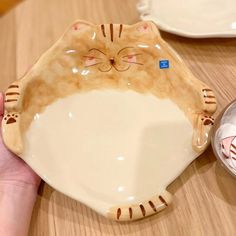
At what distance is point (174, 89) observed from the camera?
766 millimetres

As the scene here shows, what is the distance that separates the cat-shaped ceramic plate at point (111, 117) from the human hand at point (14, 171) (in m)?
0.03

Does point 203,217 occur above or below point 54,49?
below

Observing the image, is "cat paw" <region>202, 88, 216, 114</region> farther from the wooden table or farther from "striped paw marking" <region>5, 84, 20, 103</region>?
"striped paw marking" <region>5, 84, 20, 103</region>

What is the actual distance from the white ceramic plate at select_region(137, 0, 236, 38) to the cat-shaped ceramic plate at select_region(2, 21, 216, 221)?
12 centimetres

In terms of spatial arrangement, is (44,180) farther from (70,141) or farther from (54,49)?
(54,49)

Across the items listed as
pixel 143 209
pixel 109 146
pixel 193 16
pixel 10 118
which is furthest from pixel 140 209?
pixel 193 16

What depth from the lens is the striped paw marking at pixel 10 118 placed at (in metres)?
0.70

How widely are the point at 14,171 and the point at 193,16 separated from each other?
1.72 feet

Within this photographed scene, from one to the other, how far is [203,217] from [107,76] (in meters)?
0.33

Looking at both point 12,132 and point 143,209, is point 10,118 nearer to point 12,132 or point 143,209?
point 12,132

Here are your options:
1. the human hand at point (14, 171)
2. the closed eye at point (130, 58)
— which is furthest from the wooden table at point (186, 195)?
the closed eye at point (130, 58)

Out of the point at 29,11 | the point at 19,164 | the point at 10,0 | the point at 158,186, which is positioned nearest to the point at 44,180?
the point at 19,164

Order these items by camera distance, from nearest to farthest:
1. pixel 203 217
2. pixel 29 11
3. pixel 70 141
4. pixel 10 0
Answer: pixel 203 217, pixel 70 141, pixel 29 11, pixel 10 0

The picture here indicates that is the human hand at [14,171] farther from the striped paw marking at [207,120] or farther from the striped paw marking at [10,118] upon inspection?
the striped paw marking at [207,120]
